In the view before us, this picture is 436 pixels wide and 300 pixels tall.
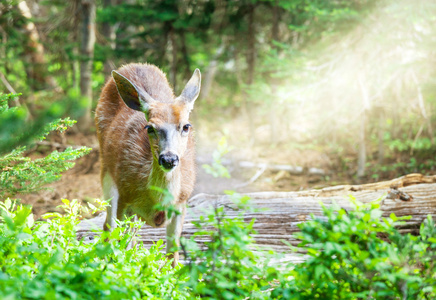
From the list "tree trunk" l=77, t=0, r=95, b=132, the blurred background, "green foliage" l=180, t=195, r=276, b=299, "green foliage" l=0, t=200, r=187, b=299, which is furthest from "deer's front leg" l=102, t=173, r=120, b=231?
"tree trunk" l=77, t=0, r=95, b=132

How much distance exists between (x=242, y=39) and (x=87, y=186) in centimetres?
588

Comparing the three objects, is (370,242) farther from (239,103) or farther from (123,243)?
(239,103)

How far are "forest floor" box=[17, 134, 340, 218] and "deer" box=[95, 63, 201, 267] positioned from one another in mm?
1669

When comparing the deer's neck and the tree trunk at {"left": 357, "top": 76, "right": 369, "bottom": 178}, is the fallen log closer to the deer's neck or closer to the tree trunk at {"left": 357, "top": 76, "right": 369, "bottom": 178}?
the deer's neck

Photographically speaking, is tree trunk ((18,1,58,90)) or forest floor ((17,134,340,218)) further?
tree trunk ((18,1,58,90))

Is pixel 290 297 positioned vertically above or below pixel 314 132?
below

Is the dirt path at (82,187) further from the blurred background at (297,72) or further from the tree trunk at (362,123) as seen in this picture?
the tree trunk at (362,123)

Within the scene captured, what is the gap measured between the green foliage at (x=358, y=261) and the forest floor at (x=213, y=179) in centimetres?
426

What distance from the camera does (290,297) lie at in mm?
1929

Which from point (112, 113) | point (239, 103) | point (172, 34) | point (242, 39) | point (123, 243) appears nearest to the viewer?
point (123, 243)

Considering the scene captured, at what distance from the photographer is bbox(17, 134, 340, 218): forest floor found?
593 centimetres

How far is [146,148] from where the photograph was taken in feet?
13.4

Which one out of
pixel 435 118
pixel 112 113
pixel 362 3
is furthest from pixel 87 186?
pixel 435 118

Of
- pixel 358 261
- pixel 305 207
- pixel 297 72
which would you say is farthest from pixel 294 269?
pixel 297 72
